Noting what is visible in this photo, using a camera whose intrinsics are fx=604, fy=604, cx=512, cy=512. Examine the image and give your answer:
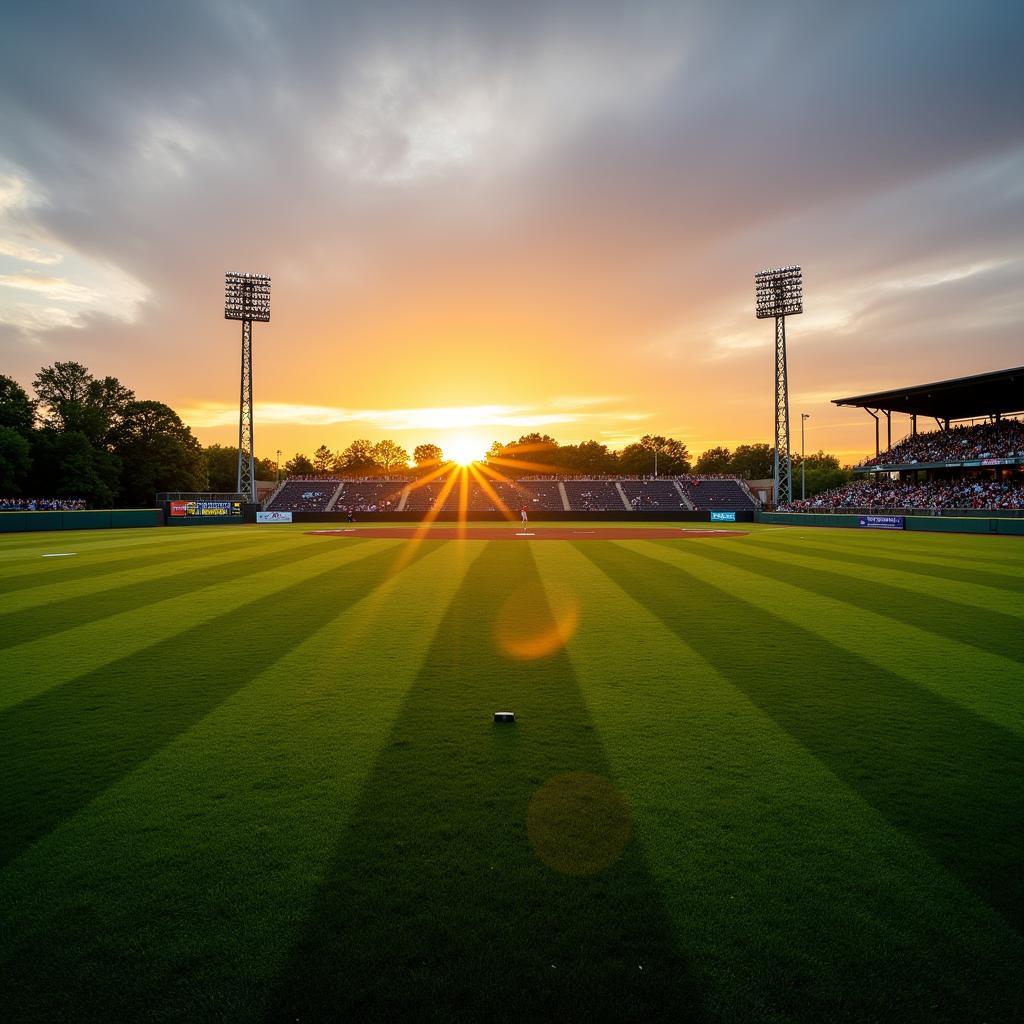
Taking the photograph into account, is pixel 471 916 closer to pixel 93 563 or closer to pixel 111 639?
pixel 111 639

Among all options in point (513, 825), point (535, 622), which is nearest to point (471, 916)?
point (513, 825)

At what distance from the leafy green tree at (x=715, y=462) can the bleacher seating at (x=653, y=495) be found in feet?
237

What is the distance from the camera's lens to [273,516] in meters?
49.5

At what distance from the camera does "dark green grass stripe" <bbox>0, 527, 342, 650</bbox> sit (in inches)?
382

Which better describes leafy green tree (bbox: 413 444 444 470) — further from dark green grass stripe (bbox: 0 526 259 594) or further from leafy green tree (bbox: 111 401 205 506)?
dark green grass stripe (bbox: 0 526 259 594)

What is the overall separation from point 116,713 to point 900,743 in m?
7.27

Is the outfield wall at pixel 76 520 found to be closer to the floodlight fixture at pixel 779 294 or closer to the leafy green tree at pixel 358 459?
the floodlight fixture at pixel 779 294

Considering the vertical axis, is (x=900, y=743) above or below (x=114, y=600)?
below

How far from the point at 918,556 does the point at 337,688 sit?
20756 millimetres

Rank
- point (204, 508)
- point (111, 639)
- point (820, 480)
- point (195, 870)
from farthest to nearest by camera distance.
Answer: point (820, 480), point (204, 508), point (111, 639), point (195, 870)

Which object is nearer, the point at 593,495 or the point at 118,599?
the point at 118,599

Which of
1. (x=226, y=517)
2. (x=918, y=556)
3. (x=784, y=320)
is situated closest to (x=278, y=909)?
(x=918, y=556)

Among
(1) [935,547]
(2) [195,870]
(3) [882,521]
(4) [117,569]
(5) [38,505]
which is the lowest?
(2) [195,870]

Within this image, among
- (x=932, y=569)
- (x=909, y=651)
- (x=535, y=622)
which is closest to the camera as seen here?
(x=909, y=651)
